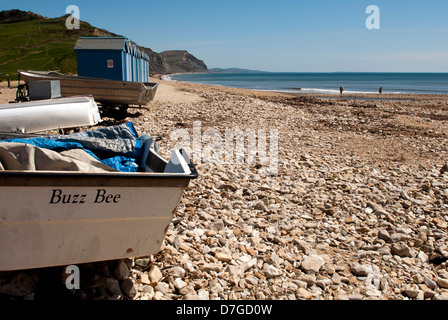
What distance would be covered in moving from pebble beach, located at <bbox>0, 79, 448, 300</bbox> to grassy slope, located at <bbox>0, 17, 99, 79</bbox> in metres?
31.1

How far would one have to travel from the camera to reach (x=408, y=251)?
5035mm

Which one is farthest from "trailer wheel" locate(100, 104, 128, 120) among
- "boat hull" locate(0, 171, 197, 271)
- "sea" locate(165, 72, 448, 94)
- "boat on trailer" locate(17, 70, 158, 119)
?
"sea" locate(165, 72, 448, 94)

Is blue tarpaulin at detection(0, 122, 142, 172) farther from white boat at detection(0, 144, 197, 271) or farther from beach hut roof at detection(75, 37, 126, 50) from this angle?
beach hut roof at detection(75, 37, 126, 50)

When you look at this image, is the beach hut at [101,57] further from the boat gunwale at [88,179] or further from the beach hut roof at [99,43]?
the boat gunwale at [88,179]

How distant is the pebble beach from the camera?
3959 mm

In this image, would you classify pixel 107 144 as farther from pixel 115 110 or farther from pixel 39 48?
pixel 39 48

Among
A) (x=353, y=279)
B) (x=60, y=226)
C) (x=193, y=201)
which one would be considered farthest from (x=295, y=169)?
(x=60, y=226)

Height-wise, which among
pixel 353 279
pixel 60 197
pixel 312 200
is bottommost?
pixel 353 279

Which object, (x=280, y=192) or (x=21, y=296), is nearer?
(x=21, y=296)

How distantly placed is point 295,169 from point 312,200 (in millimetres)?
2002

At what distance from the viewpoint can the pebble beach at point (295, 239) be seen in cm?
396

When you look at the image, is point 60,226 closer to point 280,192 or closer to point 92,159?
point 92,159

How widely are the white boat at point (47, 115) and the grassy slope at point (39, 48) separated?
85.7 feet

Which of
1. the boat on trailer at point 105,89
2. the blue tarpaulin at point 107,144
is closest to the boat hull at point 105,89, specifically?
the boat on trailer at point 105,89
